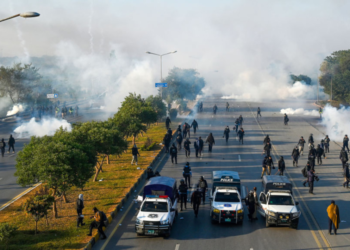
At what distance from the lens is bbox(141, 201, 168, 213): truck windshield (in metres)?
15.1

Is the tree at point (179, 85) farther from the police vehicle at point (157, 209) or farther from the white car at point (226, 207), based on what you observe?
the white car at point (226, 207)

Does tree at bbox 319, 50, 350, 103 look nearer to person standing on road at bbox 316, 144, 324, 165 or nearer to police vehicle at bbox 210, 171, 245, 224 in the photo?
person standing on road at bbox 316, 144, 324, 165

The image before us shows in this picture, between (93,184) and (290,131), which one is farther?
(290,131)

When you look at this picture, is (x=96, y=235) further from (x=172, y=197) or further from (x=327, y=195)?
(x=327, y=195)

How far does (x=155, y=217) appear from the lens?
14.6 m

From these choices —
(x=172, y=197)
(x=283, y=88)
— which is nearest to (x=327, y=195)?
(x=172, y=197)

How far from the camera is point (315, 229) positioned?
612 inches

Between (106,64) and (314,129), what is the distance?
89969 millimetres

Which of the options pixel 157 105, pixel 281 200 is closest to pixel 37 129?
pixel 157 105

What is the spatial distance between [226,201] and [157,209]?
2959 millimetres

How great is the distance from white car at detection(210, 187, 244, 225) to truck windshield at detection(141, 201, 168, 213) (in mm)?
1927

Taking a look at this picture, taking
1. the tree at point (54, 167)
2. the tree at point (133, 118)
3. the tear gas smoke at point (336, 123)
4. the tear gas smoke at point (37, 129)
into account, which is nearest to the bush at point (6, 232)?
the tree at point (54, 167)

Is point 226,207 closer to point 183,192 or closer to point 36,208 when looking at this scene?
point 183,192

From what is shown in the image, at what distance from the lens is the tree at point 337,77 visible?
76000mm
